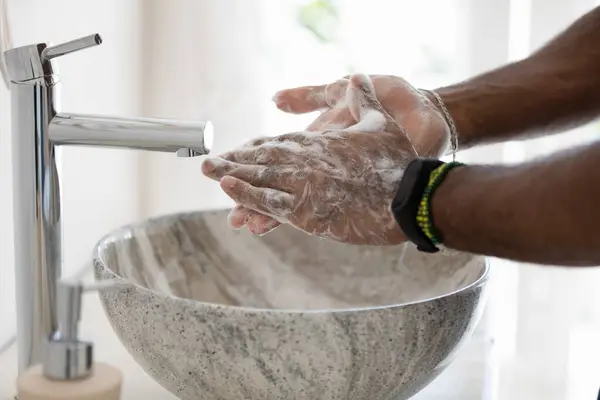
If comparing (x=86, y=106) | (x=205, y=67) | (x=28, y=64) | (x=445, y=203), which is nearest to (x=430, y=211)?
(x=445, y=203)

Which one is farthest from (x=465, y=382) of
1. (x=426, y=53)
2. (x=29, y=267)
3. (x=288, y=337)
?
(x=426, y=53)

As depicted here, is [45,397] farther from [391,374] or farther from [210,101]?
[210,101]

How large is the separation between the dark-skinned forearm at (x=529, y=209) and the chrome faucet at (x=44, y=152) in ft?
0.77

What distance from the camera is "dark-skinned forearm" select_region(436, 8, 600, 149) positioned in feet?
2.76

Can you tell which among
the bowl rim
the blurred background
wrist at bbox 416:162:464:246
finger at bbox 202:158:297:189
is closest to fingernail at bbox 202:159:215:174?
finger at bbox 202:158:297:189

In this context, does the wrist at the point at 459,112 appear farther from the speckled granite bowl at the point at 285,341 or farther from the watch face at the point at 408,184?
the watch face at the point at 408,184

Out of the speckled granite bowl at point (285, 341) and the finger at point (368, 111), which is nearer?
the speckled granite bowl at point (285, 341)

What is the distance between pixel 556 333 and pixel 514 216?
29.4 inches

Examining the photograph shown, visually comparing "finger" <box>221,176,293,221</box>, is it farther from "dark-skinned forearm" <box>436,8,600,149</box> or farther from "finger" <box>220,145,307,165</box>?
"dark-skinned forearm" <box>436,8,600,149</box>

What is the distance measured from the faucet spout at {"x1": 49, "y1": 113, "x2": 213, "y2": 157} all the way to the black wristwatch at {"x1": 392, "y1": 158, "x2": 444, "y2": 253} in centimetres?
19

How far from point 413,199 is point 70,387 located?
10.6 inches

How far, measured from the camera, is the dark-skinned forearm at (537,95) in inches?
33.1

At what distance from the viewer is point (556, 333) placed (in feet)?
4.02

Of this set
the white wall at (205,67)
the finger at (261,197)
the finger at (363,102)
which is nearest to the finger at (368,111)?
the finger at (363,102)
